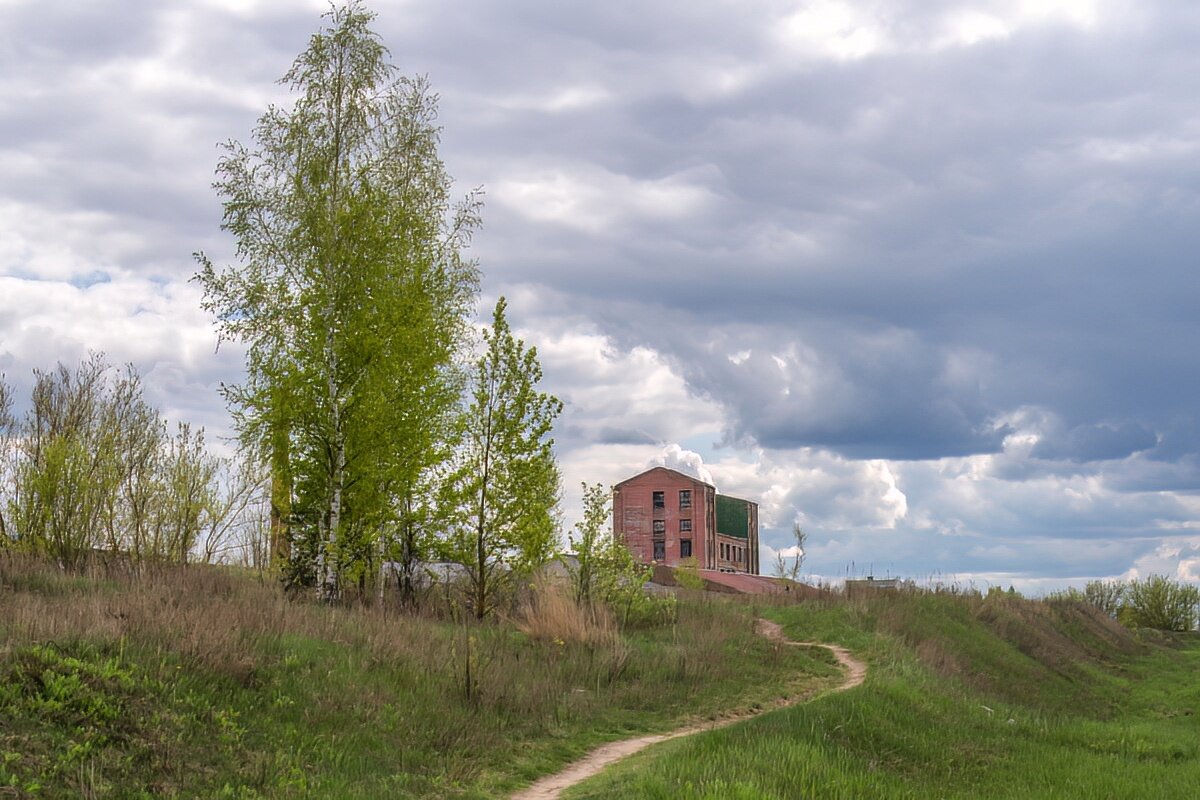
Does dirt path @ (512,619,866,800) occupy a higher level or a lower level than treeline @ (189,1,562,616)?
lower

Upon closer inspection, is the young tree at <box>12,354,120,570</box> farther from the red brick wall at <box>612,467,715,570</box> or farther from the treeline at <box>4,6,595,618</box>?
the red brick wall at <box>612,467,715,570</box>

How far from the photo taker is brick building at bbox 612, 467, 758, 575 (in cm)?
7931

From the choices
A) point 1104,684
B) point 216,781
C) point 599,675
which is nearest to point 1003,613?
point 1104,684

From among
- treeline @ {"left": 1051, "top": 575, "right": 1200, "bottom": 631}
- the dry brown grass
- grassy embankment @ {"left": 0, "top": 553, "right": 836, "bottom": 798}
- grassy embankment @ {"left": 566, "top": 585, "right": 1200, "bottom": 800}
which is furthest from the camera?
treeline @ {"left": 1051, "top": 575, "right": 1200, "bottom": 631}

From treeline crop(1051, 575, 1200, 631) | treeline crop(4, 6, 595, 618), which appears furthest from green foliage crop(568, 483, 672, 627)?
treeline crop(1051, 575, 1200, 631)

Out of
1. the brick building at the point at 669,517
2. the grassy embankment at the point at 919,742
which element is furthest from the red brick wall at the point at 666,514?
the grassy embankment at the point at 919,742

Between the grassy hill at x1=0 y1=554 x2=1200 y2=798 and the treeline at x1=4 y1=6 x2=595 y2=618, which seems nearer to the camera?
the grassy hill at x1=0 y1=554 x2=1200 y2=798

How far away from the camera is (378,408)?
22406 mm

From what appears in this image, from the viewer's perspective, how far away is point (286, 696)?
1051 cm

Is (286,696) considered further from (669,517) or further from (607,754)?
(669,517)

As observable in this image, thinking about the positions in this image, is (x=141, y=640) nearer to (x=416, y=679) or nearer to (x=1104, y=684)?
(x=416, y=679)

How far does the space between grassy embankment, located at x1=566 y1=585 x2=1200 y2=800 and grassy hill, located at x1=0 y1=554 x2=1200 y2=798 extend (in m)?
0.05

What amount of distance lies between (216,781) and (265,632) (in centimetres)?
403

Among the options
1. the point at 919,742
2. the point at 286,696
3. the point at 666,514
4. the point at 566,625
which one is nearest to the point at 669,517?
the point at 666,514
